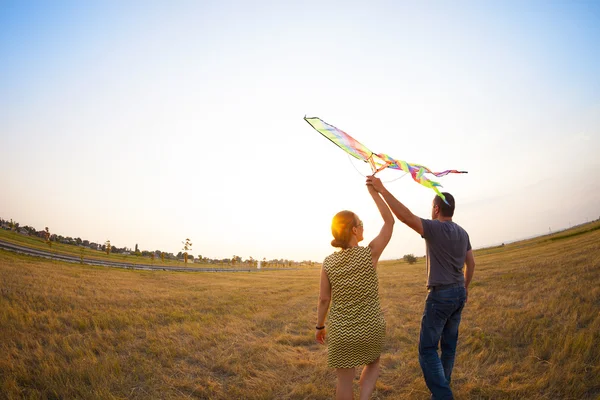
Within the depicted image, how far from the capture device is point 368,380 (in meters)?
3.23

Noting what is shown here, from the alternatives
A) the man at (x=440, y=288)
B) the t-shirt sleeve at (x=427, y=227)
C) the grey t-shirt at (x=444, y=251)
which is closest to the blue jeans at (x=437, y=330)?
the man at (x=440, y=288)

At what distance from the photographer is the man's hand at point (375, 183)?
3.22 m

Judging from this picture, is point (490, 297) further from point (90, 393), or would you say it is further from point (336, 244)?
point (90, 393)

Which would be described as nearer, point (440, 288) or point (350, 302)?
point (350, 302)

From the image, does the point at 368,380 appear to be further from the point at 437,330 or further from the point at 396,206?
the point at 396,206

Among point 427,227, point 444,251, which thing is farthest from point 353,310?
point 444,251

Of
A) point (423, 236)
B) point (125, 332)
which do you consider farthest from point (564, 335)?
point (125, 332)

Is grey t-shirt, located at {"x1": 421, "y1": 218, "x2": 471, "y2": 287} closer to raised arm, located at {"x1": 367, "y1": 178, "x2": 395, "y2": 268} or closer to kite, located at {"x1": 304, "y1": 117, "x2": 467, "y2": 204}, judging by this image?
kite, located at {"x1": 304, "y1": 117, "x2": 467, "y2": 204}

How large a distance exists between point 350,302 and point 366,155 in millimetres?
2019

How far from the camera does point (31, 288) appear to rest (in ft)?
43.6

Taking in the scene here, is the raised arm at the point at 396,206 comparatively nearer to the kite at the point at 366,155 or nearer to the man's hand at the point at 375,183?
the man's hand at the point at 375,183

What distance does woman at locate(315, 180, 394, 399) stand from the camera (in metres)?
3.03

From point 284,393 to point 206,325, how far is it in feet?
17.5

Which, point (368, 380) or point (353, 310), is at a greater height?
point (353, 310)
